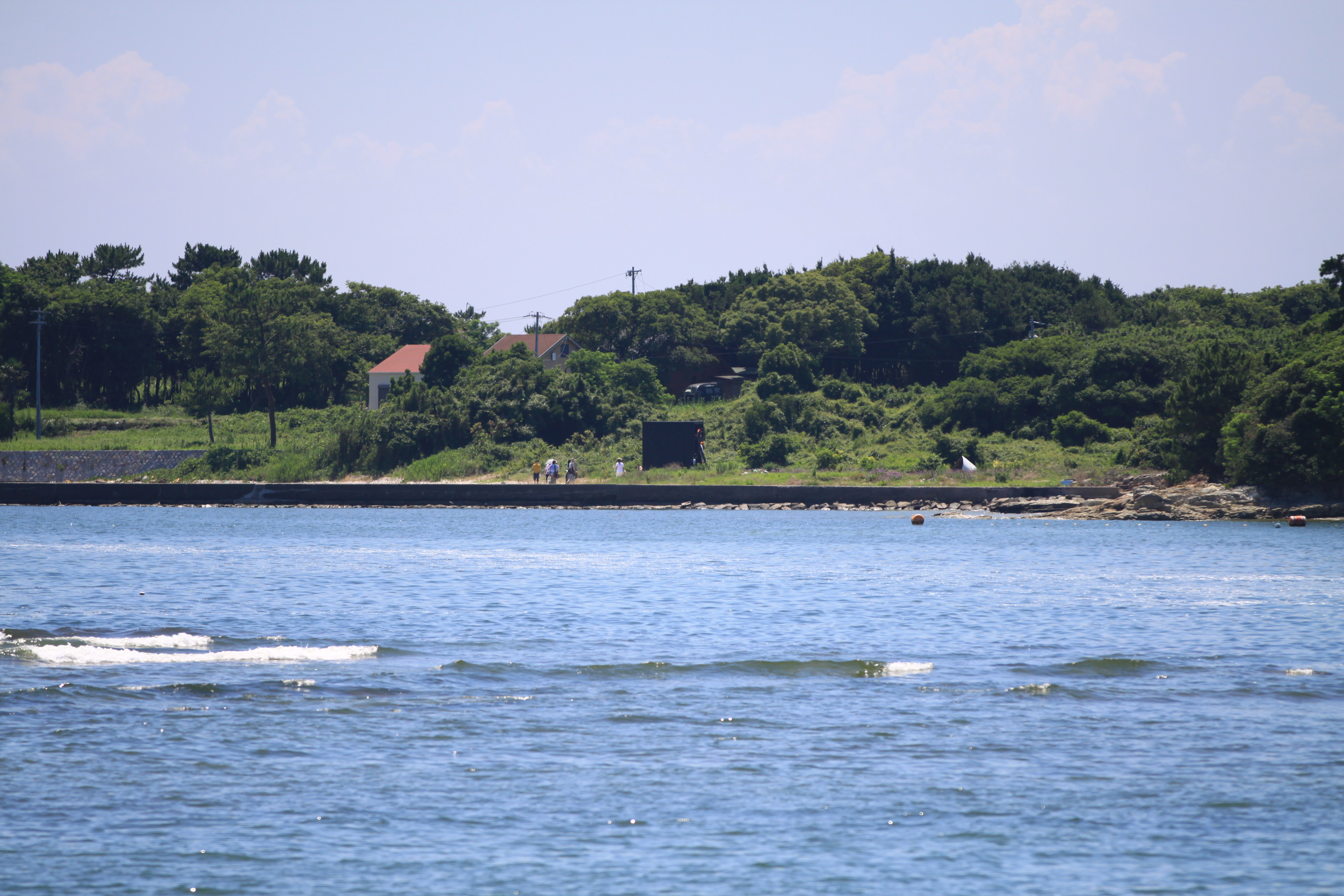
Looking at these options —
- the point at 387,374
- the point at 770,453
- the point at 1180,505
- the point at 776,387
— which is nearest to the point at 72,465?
the point at 387,374

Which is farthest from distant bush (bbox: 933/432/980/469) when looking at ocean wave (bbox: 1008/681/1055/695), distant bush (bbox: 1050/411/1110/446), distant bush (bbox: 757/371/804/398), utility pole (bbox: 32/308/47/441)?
utility pole (bbox: 32/308/47/441)

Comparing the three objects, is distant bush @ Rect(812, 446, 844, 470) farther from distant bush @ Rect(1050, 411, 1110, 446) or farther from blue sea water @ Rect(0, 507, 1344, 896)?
blue sea water @ Rect(0, 507, 1344, 896)

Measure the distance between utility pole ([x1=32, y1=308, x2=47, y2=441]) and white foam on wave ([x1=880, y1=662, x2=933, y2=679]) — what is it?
69514 mm

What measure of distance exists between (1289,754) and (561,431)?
6305 centimetres

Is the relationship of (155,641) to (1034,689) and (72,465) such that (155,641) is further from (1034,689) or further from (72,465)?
(72,465)

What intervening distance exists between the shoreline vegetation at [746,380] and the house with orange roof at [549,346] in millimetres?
1632

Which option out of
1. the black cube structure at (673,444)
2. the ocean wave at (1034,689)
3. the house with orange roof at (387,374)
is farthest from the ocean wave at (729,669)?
the house with orange roof at (387,374)

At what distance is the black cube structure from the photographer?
212ft

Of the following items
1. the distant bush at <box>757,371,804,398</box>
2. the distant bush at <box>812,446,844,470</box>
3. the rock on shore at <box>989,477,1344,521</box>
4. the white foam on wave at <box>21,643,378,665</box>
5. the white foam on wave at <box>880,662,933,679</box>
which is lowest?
the white foam on wave at <box>880,662,933,679</box>

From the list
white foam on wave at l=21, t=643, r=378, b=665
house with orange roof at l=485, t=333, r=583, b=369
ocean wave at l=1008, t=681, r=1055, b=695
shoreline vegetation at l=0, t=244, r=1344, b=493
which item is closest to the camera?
ocean wave at l=1008, t=681, r=1055, b=695

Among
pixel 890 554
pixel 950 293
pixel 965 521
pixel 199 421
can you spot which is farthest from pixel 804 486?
pixel 199 421

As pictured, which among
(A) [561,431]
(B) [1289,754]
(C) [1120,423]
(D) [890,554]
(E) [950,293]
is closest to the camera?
(B) [1289,754]

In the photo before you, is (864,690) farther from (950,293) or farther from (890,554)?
(950,293)

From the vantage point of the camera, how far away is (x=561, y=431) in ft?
236
